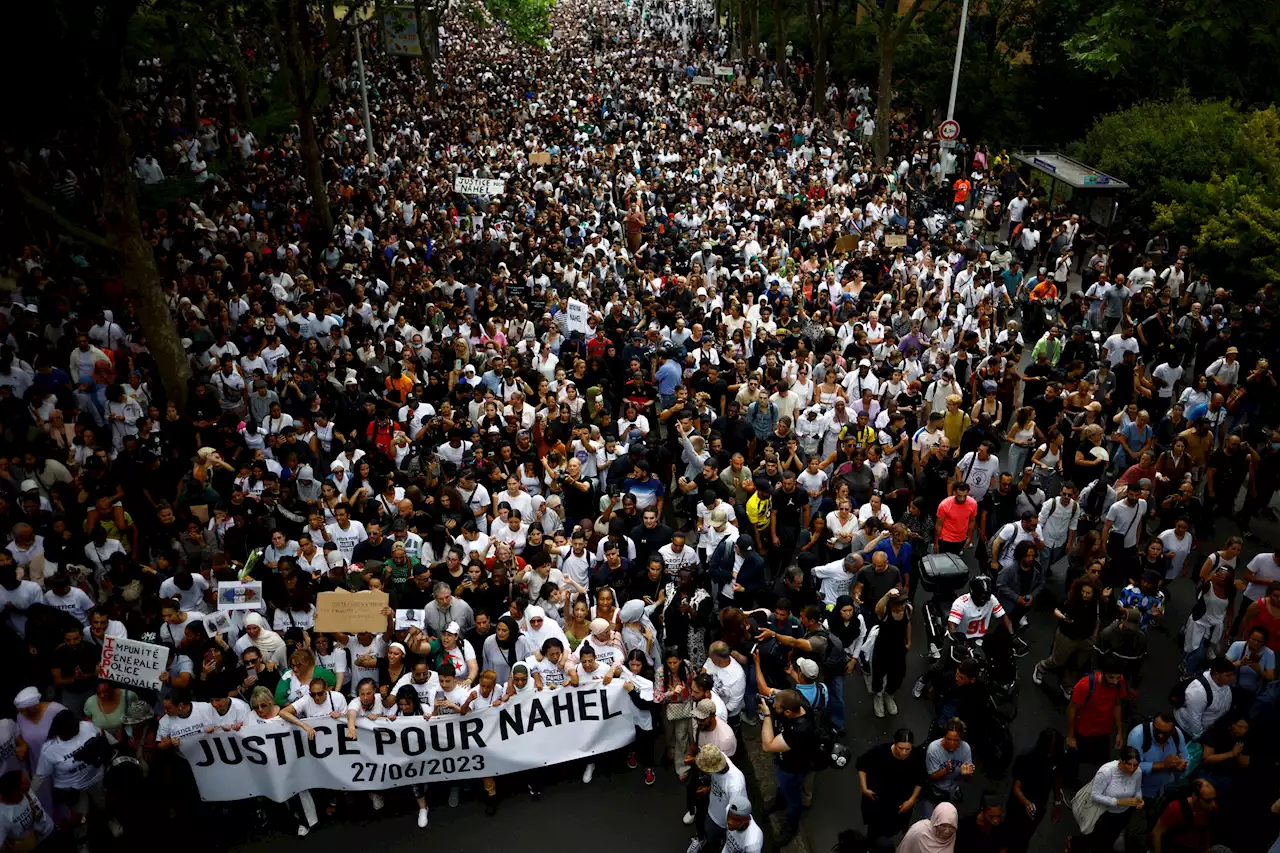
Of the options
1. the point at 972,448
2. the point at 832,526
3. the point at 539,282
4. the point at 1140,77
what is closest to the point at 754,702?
the point at 832,526

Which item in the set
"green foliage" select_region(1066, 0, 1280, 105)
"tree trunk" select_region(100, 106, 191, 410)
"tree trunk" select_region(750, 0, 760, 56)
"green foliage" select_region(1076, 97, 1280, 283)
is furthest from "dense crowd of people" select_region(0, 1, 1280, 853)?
"tree trunk" select_region(750, 0, 760, 56)

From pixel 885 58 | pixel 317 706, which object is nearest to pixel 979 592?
pixel 317 706

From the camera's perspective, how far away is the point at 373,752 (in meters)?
7.37

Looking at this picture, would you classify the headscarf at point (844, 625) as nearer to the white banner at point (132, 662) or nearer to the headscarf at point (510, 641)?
the headscarf at point (510, 641)

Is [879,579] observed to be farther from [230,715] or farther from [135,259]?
[135,259]

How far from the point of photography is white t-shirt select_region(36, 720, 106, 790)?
679 cm

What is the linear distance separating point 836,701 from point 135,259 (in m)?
9.92

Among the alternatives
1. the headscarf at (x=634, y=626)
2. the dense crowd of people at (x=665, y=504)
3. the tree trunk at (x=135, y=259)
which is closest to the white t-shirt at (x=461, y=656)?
the dense crowd of people at (x=665, y=504)

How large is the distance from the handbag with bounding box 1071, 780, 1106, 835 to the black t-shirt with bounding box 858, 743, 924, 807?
Result: 1.27 meters

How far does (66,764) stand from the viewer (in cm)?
679

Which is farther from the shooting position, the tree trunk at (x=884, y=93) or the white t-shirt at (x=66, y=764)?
the tree trunk at (x=884, y=93)

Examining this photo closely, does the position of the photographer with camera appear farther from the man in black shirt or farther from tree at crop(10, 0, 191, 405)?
tree at crop(10, 0, 191, 405)

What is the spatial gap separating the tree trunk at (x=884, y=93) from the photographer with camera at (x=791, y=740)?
73.8 feet

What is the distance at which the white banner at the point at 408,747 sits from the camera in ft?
23.5
